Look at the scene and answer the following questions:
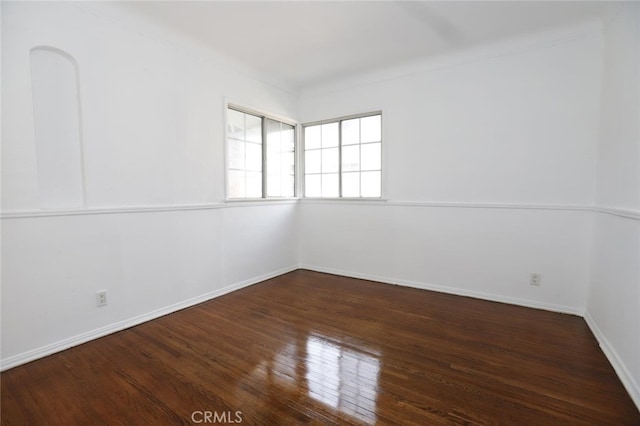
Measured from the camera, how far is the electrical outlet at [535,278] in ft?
9.60

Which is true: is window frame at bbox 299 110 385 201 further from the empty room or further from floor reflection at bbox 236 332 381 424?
floor reflection at bbox 236 332 381 424

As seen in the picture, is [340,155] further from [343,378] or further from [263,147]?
[343,378]

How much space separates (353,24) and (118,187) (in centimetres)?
245

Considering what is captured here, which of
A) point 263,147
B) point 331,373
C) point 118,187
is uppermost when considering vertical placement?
point 263,147

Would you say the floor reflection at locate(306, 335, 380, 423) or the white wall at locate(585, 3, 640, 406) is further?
the white wall at locate(585, 3, 640, 406)

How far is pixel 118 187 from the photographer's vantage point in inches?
96.7

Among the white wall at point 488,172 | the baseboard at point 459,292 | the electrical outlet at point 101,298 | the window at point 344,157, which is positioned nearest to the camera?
the electrical outlet at point 101,298

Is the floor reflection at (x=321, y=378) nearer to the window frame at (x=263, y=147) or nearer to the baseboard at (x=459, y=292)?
the baseboard at (x=459, y=292)

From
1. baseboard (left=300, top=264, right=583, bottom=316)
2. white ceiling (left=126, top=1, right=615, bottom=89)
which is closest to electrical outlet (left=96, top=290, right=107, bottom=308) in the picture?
white ceiling (left=126, top=1, right=615, bottom=89)

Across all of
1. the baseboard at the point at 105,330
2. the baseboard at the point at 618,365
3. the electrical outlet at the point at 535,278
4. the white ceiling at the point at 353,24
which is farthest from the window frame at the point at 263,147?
the baseboard at the point at 618,365

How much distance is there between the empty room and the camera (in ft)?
5.80

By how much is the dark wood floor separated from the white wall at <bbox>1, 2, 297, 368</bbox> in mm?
294

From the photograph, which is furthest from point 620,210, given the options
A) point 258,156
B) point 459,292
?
point 258,156

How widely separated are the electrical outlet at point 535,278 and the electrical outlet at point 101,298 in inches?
151
